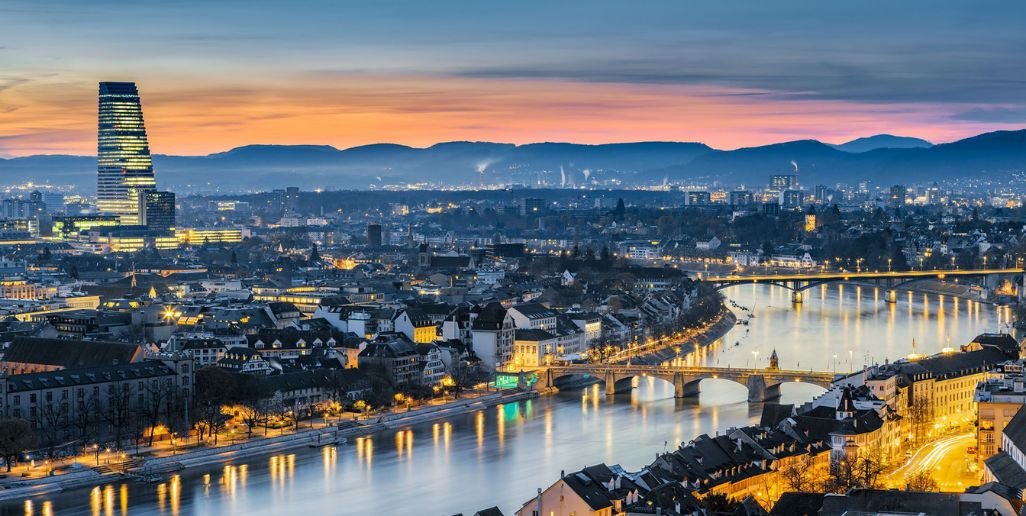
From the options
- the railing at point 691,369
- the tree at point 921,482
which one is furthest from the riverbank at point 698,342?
the tree at point 921,482

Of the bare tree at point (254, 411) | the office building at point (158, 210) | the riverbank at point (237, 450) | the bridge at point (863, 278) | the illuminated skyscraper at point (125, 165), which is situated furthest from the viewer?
the illuminated skyscraper at point (125, 165)

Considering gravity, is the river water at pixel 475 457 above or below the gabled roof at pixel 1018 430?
below

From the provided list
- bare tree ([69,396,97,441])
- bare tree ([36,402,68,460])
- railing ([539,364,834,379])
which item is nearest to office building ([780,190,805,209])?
railing ([539,364,834,379])

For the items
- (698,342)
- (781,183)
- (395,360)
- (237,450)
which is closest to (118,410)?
(237,450)

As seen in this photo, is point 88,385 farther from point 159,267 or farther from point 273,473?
point 159,267

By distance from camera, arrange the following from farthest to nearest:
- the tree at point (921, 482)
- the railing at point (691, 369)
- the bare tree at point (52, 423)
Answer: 1. the railing at point (691, 369)
2. the bare tree at point (52, 423)
3. the tree at point (921, 482)

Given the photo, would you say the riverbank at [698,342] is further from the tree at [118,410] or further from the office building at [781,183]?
the office building at [781,183]

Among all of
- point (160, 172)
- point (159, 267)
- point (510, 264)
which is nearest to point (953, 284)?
point (510, 264)
